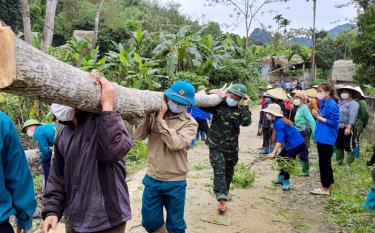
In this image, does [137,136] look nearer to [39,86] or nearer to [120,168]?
[120,168]

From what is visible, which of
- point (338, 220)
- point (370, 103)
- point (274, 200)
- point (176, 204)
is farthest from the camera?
point (370, 103)

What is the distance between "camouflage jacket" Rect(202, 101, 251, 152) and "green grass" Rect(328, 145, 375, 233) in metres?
1.71

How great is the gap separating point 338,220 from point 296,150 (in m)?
1.54

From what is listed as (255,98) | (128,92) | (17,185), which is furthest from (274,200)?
(255,98)

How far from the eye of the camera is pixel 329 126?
249 inches

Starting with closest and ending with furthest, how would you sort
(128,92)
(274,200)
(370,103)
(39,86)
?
(39,86) → (128,92) → (274,200) → (370,103)

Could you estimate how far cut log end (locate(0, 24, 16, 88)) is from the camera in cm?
173

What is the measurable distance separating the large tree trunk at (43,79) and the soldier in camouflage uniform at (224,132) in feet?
8.88

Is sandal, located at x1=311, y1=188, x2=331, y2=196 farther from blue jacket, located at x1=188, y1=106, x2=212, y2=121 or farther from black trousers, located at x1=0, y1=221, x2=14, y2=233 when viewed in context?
black trousers, located at x1=0, y1=221, x2=14, y2=233

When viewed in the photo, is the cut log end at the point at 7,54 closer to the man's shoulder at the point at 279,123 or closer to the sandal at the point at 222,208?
the sandal at the point at 222,208

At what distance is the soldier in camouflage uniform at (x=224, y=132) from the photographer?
5301 millimetres

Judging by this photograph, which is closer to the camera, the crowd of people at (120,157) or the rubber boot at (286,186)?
the crowd of people at (120,157)

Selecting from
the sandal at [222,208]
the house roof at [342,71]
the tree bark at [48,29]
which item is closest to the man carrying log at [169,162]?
the sandal at [222,208]

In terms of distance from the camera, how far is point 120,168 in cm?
262
